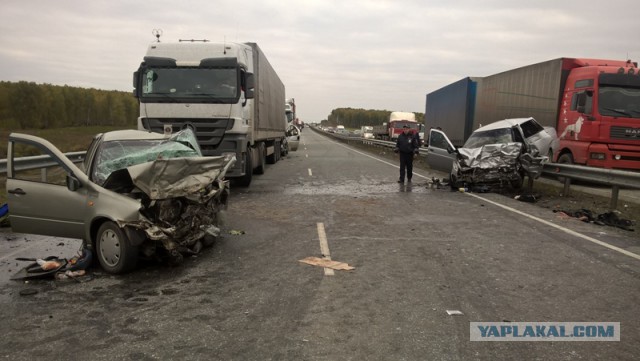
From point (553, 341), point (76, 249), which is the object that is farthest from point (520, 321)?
point (76, 249)

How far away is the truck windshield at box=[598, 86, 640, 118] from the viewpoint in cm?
1380

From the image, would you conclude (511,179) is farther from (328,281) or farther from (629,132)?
(328,281)

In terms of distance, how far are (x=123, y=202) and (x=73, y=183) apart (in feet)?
2.69

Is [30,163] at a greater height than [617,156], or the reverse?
[617,156]

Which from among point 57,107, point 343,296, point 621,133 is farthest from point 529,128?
point 57,107

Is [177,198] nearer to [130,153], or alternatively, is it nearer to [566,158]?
[130,153]

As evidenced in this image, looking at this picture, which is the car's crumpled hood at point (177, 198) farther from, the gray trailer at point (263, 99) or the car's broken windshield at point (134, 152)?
the gray trailer at point (263, 99)

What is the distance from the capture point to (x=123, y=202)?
17.3ft

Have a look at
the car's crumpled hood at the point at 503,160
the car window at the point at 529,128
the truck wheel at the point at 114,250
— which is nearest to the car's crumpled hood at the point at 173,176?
the truck wheel at the point at 114,250

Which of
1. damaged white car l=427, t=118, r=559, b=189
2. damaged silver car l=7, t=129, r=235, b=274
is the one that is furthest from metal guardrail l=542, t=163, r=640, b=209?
damaged silver car l=7, t=129, r=235, b=274

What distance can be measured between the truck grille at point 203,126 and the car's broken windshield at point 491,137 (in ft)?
23.1

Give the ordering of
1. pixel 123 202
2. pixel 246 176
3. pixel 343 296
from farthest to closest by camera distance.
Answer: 1. pixel 246 176
2. pixel 123 202
3. pixel 343 296

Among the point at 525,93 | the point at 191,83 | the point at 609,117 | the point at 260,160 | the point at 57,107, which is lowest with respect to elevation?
the point at 260,160

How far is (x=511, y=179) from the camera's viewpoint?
1208 cm
